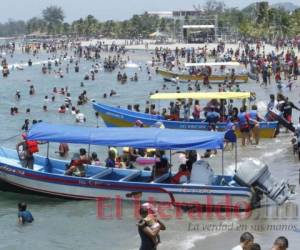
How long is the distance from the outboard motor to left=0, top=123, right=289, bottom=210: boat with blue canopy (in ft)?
0.07

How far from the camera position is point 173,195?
662 inches

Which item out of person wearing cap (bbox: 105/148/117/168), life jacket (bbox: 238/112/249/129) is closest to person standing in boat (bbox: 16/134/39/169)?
person wearing cap (bbox: 105/148/117/168)

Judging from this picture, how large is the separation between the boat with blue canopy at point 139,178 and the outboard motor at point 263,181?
0.02 m

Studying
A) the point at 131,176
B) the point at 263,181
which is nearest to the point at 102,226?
the point at 131,176

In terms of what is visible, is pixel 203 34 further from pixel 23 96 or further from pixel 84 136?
pixel 84 136

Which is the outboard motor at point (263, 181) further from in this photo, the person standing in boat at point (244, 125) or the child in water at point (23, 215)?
the person standing in boat at point (244, 125)

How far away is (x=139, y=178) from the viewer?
18156 millimetres

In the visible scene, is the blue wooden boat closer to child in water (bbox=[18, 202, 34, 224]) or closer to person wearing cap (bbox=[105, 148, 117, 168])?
person wearing cap (bbox=[105, 148, 117, 168])

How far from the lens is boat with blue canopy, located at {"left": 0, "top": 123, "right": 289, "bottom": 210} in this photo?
1612 cm

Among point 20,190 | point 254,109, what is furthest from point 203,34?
point 20,190

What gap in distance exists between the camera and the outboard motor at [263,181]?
15250mm

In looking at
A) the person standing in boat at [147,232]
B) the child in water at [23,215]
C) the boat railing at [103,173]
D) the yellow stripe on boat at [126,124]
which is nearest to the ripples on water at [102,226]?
the child in water at [23,215]

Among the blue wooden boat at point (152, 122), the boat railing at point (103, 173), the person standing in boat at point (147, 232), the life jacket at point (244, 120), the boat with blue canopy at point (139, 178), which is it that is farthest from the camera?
the blue wooden boat at point (152, 122)

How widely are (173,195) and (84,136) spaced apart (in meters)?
2.78
